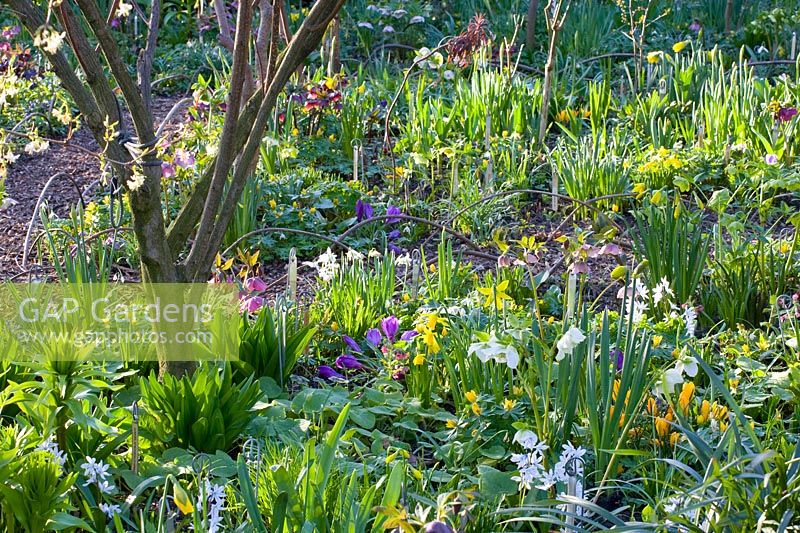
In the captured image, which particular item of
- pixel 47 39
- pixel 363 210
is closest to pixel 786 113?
pixel 363 210

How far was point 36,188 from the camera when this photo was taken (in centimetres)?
448

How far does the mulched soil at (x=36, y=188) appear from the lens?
3781 millimetres

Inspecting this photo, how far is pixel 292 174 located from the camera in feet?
13.7

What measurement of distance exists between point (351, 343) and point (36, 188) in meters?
2.45

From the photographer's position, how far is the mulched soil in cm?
378

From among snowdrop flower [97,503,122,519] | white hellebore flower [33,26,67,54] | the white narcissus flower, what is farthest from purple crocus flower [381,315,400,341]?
white hellebore flower [33,26,67,54]

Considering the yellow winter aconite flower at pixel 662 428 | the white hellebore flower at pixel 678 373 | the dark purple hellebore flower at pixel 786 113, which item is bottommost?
the yellow winter aconite flower at pixel 662 428

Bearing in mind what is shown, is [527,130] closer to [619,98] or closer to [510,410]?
[619,98]

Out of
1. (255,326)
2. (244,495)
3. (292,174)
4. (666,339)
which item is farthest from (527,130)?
(244,495)

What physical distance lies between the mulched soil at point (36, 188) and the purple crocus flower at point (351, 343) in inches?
56.9

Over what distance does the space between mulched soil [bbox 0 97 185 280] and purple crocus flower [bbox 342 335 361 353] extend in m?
1.45

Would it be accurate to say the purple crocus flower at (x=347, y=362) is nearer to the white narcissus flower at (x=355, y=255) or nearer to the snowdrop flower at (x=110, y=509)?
the white narcissus flower at (x=355, y=255)

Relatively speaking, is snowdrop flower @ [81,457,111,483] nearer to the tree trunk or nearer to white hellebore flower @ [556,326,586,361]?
white hellebore flower @ [556,326,586,361]

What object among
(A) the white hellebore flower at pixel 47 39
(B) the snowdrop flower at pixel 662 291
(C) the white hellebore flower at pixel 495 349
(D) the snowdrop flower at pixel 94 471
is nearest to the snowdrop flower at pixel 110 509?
(D) the snowdrop flower at pixel 94 471
